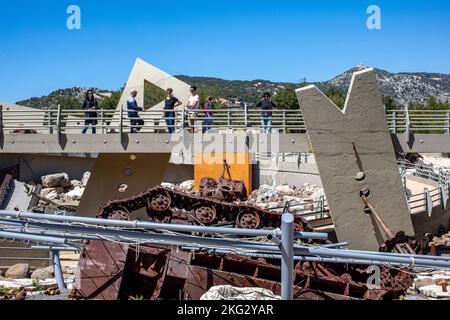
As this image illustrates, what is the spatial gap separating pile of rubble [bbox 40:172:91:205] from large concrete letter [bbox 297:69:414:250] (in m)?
21.4

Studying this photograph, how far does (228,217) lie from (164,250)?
583 centimetres

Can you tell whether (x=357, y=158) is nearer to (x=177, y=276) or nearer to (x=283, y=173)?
(x=177, y=276)

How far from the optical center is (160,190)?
16.2 metres

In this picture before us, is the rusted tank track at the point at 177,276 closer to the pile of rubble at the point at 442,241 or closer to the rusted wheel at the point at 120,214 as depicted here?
the rusted wheel at the point at 120,214

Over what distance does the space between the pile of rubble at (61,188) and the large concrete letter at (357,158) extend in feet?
70.2

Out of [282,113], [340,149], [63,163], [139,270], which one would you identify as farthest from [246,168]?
[139,270]

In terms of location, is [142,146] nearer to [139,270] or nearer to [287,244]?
[139,270]

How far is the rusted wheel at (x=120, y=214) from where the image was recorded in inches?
620

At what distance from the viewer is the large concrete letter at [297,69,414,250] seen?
16.4 metres

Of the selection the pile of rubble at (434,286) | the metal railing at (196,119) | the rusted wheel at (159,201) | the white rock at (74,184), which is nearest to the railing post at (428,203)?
the metal railing at (196,119)

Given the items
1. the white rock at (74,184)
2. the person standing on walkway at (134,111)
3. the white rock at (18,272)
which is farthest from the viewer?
the white rock at (74,184)

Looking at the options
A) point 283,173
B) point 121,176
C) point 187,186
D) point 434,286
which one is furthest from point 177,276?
point 283,173

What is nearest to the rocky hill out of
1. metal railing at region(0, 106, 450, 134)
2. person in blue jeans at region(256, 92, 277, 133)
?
metal railing at region(0, 106, 450, 134)

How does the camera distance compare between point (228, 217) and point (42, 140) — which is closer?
point (228, 217)
